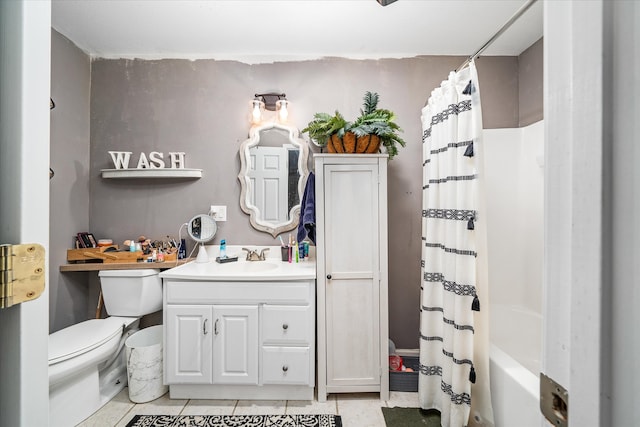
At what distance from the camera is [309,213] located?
1.99m

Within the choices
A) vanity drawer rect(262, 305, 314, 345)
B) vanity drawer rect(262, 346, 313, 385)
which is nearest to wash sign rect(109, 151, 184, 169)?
vanity drawer rect(262, 305, 314, 345)

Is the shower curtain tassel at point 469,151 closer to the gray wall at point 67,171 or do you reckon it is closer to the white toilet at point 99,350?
the white toilet at point 99,350

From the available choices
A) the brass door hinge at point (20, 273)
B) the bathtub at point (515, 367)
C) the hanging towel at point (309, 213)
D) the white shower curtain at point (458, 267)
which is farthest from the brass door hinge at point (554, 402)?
the hanging towel at point (309, 213)

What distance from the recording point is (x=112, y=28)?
213 centimetres

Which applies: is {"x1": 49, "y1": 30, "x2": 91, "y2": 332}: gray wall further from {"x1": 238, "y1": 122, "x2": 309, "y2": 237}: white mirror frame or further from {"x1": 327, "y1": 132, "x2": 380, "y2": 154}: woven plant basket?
{"x1": 327, "y1": 132, "x2": 380, "y2": 154}: woven plant basket

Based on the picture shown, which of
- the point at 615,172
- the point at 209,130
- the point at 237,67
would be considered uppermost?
the point at 237,67

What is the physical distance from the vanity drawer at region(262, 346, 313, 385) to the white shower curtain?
29.0 inches

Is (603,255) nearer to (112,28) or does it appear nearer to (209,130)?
(209,130)

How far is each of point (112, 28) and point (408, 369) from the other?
3.26m

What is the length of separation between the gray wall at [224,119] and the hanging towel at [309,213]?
514 millimetres

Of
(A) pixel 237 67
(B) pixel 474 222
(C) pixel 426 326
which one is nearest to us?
(B) pixel 474 222

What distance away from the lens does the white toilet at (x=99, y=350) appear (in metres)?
1.63

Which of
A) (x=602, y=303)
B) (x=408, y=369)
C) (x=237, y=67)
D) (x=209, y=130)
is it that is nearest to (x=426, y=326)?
(x=408, y=369)

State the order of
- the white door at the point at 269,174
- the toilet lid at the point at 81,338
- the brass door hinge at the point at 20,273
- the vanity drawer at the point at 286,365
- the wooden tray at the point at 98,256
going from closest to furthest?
the brass door hinge at the point at 20,273 < the toilet lid at the point at 81,338 < the vanity drawer at the point at 286,365 < the wooden tray at the point at 98,256 < the white door at the point at 269,174
